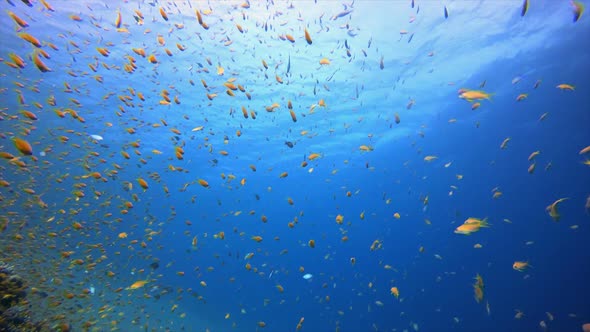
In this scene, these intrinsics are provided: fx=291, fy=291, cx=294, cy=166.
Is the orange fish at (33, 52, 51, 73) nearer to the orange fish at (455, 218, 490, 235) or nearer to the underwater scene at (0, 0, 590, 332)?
the underwater scene at (0, 0, 590, 332)

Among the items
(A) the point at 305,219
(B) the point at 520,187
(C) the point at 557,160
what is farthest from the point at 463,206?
(A) the point at 305,219

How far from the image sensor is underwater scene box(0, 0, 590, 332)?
12.4 m

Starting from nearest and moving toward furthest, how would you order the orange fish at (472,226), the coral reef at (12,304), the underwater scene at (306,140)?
the orange fish at (472,226)
the coral reef at (12,304)
the underwater scene at (306,140)

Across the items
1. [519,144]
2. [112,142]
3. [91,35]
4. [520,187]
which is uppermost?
[91,35]

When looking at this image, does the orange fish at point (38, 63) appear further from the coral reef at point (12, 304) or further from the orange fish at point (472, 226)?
the orange fish at point (472, 226)

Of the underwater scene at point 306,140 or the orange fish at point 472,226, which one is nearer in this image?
the orange fish at point 472,226

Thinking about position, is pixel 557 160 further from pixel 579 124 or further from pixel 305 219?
pixel 305 219

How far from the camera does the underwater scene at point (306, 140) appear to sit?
12367 millimetres

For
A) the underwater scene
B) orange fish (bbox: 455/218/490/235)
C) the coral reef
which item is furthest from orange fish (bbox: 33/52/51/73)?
orange fish (bbox: 455/218/490/235)

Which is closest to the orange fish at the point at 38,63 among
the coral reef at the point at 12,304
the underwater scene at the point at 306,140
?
the underwater scene at the point at 306,140

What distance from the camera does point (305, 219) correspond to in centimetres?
5856

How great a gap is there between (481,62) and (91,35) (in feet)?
74.5

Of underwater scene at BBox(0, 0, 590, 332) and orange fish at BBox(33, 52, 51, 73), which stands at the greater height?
orange fish at BBox(33, 52, 51, 73)

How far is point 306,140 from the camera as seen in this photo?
94.3 ft
